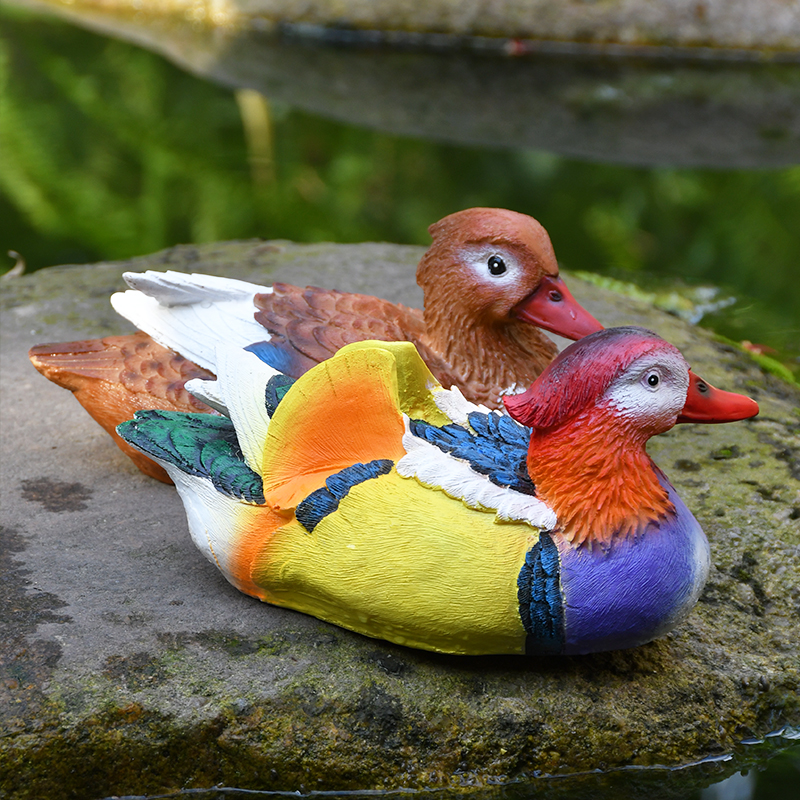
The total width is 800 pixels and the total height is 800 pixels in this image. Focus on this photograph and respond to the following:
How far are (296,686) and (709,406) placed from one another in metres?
1.03

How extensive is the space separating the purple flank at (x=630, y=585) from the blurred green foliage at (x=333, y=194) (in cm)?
281

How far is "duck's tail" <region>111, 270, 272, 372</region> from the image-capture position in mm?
2900

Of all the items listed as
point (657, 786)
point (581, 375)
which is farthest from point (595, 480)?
point (657, 786)

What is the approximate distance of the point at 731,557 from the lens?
281cm

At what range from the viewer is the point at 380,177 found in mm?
6773

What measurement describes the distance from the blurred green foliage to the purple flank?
9.23ft

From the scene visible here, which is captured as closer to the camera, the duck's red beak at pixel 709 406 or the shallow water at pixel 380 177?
the duck's red beak at pixel 709 406

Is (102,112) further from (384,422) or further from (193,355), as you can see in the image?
(384,422)

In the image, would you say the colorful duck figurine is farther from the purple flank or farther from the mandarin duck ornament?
the mandarin duck ornament

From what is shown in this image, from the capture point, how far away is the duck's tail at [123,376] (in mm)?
3016

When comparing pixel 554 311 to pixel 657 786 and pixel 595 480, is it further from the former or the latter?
pixel 657 786

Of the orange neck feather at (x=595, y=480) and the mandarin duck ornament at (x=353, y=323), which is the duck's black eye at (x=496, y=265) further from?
the orange neck feather at (x=595, y=480)

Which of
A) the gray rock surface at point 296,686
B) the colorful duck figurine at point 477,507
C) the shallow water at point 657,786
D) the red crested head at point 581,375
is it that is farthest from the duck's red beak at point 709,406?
the shallow water at point 657,786

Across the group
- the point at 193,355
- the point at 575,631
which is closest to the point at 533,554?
the point at 575,631
